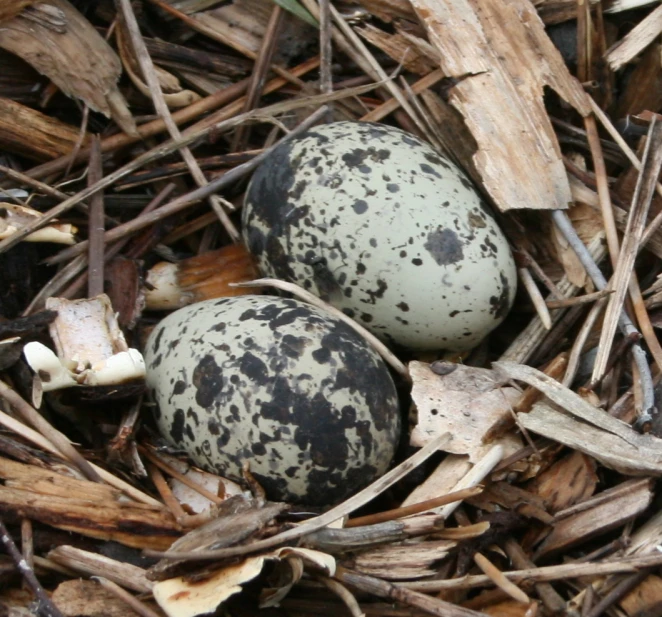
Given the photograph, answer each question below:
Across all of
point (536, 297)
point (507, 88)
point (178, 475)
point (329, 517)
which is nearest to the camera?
point (329, 517)

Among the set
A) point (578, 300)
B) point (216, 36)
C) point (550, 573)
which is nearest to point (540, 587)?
point (550, 573)

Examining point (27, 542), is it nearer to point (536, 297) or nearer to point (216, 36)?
point (536, 297)

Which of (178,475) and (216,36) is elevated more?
(216,36)

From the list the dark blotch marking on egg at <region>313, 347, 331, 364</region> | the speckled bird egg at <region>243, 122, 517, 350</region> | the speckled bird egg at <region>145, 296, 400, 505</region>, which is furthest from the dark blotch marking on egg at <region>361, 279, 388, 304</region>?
the dark blotch marking on egg at <region>313, 347, 331, 364</region>

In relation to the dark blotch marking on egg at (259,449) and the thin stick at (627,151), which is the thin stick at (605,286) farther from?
the dark blotch marking on egg at (259,449)

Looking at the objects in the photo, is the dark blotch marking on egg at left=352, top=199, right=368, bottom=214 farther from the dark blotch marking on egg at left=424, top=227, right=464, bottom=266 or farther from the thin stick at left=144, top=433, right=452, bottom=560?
the thin stick at left=144, top=433, right=452, bottom=560

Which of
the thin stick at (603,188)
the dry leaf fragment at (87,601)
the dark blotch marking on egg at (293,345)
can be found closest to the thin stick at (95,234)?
the dark blotch marking on egg at (293,345)

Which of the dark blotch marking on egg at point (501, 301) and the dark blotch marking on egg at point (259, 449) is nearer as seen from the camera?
the dark blotch marking on egg at point (259, 449)
